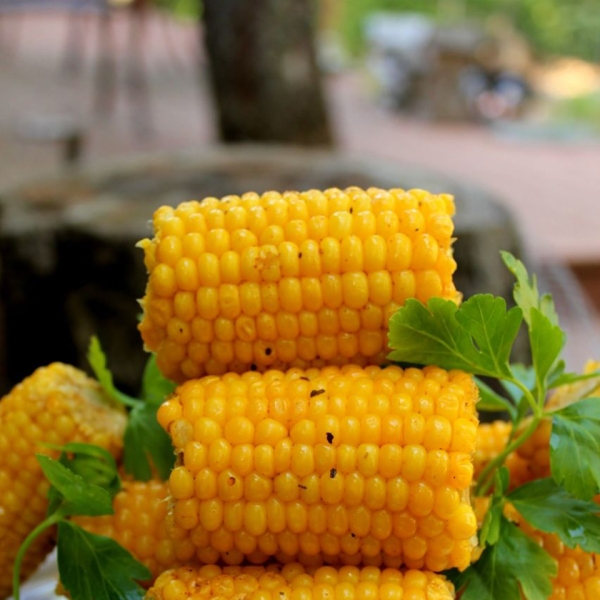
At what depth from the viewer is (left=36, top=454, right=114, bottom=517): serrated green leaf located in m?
0.72

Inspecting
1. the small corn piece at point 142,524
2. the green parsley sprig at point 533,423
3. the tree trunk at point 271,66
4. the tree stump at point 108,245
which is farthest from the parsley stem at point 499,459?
the tree trunk at point 271,66

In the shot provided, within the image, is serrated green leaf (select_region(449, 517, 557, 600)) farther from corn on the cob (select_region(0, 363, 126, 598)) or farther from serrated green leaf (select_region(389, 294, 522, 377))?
corn on the cob (select_region(0, 363, 126, 598))

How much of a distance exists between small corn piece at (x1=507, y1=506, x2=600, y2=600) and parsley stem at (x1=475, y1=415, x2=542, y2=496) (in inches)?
2.7

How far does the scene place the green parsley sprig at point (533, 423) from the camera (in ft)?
2.27

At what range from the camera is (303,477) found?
68cm

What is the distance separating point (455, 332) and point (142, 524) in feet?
1.11

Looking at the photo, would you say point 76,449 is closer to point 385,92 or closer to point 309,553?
point 309,553

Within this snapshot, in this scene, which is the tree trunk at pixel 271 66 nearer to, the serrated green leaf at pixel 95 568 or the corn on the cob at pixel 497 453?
the corn on the cob at pixel 497 453

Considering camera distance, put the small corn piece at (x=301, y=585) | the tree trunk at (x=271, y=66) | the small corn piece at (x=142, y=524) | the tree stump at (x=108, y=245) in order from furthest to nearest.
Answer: the tree trunk at (x=271, y=66), the tree stump at (x=108, y=245), the small corn piece at (x=142, y=524), the small corn piece at (x=301, y=585)

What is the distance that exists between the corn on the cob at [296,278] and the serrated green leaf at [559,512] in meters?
0.17

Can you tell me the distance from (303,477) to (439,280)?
196 mm

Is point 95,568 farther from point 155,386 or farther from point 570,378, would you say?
point 570,378

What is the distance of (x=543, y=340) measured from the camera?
28.6 inches

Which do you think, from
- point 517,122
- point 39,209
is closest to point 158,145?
point 517,122
